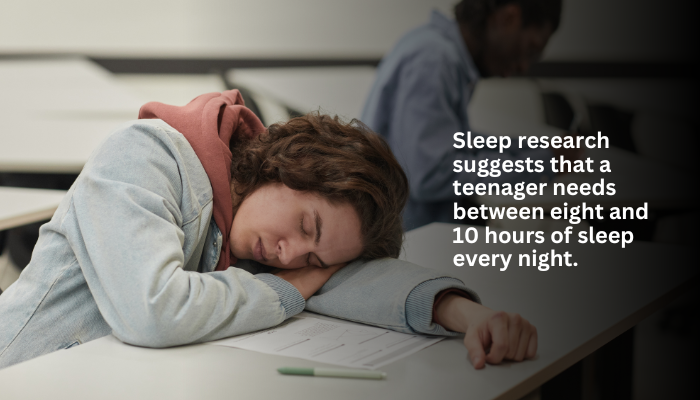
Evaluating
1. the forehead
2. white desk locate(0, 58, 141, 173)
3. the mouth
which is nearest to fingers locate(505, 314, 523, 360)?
the forehead

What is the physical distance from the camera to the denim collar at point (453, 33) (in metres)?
2.17

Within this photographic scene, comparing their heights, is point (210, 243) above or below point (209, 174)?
below

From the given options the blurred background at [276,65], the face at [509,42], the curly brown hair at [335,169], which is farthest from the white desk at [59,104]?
the curly brown hair at [335,169]

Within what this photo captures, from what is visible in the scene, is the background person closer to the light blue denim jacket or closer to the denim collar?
the denim collar

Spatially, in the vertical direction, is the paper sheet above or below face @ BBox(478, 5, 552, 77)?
below

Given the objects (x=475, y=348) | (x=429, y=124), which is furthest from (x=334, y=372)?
(x=429, y=124)

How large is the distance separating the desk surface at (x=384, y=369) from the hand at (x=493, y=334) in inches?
0.6

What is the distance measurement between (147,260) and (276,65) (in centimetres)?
295

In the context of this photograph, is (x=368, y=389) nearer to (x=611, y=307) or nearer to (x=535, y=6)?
(x=611, y=307)

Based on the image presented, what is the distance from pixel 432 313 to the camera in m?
0.89

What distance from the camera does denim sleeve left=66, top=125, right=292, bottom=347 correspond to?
80 centimetres

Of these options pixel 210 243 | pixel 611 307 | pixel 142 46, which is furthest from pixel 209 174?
pixel 142 46

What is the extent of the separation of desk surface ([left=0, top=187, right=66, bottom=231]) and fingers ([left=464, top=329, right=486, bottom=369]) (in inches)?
50.0

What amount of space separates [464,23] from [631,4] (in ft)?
4.89
